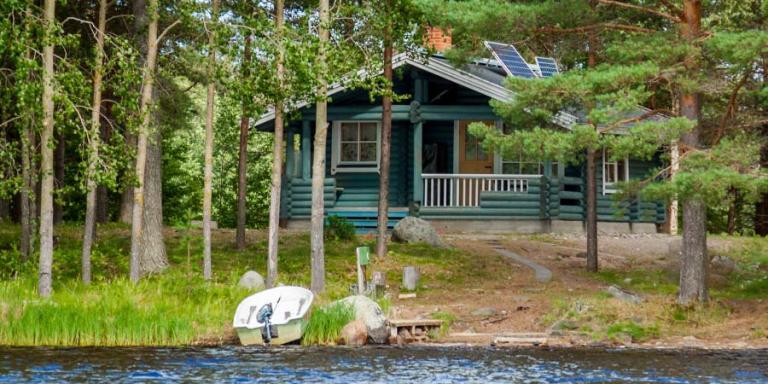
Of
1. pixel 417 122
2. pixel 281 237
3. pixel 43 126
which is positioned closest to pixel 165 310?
pixel 43 126

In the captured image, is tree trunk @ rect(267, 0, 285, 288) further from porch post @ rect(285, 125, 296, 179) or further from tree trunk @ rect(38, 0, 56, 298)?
porch post @ rect(285, 125, 296, 179)

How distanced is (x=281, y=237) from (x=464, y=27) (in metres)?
10.7

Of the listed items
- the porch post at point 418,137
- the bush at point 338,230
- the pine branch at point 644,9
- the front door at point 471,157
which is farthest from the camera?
the front door at point 471,157

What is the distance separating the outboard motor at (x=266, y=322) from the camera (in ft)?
62.0

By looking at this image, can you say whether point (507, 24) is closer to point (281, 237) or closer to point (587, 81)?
point (587, 81)

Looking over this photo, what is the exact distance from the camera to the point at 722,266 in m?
26.6

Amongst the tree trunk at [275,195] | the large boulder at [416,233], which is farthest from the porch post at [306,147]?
the tree trunk at [275,195]

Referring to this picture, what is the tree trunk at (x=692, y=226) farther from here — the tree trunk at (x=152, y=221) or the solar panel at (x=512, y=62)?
the tree trunk at (x=152, y=221)

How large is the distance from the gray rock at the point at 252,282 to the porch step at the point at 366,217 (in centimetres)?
1019

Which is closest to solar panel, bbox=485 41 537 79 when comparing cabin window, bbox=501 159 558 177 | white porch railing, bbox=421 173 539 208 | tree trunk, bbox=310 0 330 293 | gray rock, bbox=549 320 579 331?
tree trunk, bbox=310 0 330 293

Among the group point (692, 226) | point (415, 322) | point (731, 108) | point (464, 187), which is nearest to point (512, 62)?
point (731, 108)

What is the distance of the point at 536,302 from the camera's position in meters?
22.0

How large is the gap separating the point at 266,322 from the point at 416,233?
34.0 ft

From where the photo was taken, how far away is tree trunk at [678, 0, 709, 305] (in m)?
20.5
